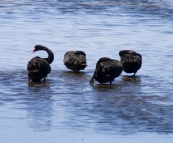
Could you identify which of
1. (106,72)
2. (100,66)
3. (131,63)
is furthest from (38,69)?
(131,63)

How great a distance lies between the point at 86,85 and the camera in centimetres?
1357

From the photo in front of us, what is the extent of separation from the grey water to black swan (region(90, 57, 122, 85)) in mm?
133

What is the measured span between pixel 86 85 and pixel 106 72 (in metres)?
0.42

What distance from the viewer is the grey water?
1003 cm

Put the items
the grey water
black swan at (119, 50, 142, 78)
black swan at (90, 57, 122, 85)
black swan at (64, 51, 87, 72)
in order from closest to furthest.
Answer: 1. the grey water
2. black swan at (90, 57, 122, 85)
3. black swan at (119, 50, 142, 78)
4. black swan at (64, 51, 87, 72)

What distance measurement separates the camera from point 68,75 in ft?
48.2

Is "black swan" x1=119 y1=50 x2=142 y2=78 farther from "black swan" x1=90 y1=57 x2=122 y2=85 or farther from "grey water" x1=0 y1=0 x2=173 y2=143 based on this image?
"black swan" x1=90 y1=57 x2=122 y2=85

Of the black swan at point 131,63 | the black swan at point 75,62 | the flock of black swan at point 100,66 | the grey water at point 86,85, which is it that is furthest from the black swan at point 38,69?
the black swan at point 131,63

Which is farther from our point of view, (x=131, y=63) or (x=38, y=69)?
(x=131, y=63)

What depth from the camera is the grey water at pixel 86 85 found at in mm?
10031

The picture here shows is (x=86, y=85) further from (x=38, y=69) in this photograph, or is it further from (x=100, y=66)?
(x=38, y=69)

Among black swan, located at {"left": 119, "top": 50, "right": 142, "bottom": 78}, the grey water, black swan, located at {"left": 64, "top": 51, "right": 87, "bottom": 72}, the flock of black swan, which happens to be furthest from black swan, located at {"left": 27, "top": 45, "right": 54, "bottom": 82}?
black swan, located at {"left": 119, "top": 50, "right": 142, "bottom": 78}

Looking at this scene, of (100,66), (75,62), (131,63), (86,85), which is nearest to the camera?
(86,85)

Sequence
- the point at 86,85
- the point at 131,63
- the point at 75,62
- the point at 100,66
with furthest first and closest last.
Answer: the point at 75,62, the point at 131,63, the point at 100,66, the point at 86,85
